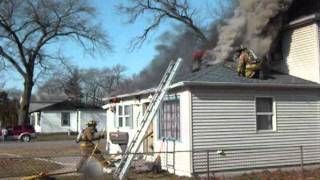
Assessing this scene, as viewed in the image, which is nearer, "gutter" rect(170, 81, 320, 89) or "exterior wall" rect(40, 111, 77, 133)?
"gutter" rect(170, 81, 320, 89)

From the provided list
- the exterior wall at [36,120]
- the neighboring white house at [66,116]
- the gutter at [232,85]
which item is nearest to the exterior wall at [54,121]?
the neighboring white house at [66,116]

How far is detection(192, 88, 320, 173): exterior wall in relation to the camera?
16203 mm

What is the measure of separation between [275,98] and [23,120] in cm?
3769

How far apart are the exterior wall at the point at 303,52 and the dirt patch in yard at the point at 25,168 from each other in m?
8.78

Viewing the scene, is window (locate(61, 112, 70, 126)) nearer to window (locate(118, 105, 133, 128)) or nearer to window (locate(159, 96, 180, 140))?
window (locate(118, 105, 133, 128))

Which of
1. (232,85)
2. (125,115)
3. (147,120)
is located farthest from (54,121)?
(232,85)

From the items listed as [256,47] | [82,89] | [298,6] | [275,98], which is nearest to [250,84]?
[275,98]

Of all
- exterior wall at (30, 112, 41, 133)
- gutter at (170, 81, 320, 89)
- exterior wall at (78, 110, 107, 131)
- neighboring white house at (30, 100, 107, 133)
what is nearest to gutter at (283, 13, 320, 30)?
gutter at (170, 81, 320, 89)

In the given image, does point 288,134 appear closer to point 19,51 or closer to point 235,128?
point 235,128

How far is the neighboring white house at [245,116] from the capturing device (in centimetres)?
1616

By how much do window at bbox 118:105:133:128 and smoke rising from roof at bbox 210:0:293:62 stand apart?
3894mm

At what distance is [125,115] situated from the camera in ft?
71.4

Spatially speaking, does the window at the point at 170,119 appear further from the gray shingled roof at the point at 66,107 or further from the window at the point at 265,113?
the gray shingled roof at the point at 66,107

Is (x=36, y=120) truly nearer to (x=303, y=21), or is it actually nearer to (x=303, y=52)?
(x=303, y=52)
